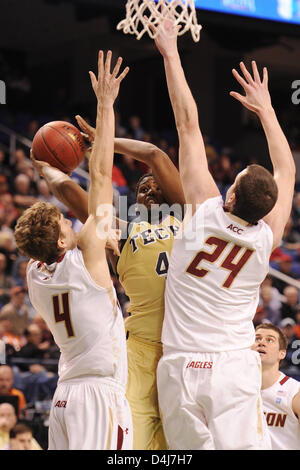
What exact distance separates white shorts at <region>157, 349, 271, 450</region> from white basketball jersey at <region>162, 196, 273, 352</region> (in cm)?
8

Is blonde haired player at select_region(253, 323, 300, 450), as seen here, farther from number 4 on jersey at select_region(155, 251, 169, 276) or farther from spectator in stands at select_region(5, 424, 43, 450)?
spectator in stands at select_region(5, 424, 43, 450)

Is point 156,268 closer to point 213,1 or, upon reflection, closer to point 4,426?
point 4,426

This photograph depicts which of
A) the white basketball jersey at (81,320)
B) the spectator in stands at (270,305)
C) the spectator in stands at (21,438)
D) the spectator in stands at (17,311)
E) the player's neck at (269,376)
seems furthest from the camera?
the spectator in stands at (270,305)

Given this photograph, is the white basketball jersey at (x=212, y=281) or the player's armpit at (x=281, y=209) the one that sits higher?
the player's armpit at (x=281, y=209)

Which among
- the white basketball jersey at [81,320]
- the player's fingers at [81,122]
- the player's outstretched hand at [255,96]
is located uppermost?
the player's outstretched hand at [255,96]

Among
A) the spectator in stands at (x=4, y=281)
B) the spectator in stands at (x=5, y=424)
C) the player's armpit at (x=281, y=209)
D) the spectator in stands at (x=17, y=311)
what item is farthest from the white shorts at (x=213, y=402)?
the spectator in stands at (x=4, y=281)

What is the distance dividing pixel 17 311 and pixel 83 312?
482cm

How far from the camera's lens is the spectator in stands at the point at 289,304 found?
32.5 feet

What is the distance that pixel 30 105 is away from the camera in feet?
54.5

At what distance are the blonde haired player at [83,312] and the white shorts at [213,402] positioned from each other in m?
0.23

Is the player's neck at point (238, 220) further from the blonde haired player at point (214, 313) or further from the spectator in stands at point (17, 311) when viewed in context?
the spectator in stands at point (17, 311)

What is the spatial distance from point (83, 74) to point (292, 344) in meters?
9.49

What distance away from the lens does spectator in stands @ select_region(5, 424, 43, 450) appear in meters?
5.98

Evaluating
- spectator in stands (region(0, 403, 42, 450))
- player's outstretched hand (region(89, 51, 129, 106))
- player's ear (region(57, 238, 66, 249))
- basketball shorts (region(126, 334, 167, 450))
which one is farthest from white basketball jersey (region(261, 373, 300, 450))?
player's outstretched hand (region(89, 51, 129, 106))
